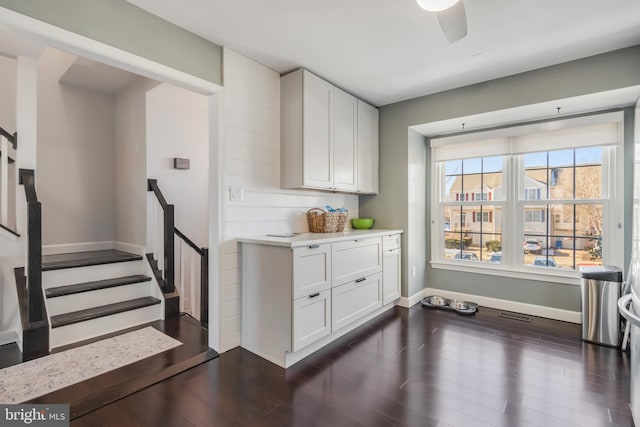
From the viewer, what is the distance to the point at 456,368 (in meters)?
2.38

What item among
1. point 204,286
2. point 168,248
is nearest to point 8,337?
point 168,248

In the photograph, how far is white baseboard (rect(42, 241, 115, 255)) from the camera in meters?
4.03

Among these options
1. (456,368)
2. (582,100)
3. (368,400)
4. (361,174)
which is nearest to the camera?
(368,400)

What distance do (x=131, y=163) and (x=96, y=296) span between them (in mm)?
1790

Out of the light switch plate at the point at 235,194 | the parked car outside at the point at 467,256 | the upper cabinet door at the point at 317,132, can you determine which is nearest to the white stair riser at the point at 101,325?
the light switch plate at the point at 235,194

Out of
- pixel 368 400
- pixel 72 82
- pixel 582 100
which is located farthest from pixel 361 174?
pixel 72 82

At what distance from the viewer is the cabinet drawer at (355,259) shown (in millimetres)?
2840

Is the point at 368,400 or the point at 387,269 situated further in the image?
the point at 387,269

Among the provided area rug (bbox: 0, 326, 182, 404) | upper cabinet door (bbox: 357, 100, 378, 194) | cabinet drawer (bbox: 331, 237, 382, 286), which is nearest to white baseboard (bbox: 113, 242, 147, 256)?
area rug (bbox: 0, 326, 182, 404)

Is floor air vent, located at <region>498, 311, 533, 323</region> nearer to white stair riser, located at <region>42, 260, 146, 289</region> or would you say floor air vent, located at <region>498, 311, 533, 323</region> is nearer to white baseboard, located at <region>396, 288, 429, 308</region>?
white baseboard, located at <region>396, 288, 429, 308</region>

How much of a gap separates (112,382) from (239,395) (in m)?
Result: 0.88

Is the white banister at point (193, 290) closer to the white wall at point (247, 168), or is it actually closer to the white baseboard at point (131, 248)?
the white baseboard at point (131, 248)

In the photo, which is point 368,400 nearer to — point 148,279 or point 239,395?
point 239,395

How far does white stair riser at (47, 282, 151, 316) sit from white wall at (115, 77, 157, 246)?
25.1 inches
